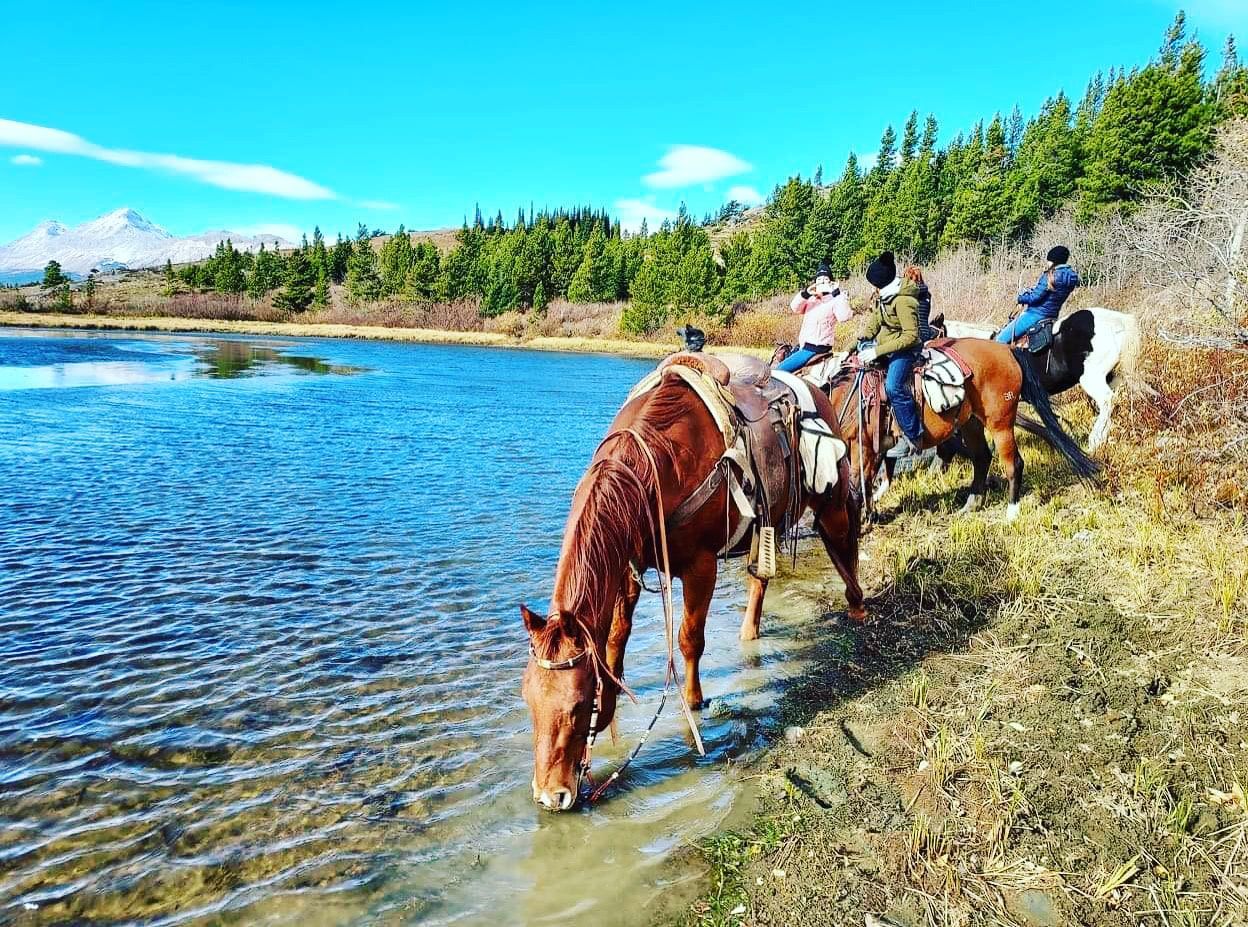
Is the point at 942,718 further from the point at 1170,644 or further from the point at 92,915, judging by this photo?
the point at 92,915

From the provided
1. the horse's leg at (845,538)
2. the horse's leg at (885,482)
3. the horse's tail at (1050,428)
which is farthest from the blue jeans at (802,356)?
the horse's leg at (845,538)

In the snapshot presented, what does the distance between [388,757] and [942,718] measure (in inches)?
137

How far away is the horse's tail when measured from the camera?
27.3 feet

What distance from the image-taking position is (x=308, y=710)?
4.81 metres

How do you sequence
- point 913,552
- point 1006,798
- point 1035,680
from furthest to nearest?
point 913,552 < point 1035,680 < point 1006,798

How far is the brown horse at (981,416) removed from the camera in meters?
7.62

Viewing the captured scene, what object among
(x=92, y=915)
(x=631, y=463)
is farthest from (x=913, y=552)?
(x=92, y=915)

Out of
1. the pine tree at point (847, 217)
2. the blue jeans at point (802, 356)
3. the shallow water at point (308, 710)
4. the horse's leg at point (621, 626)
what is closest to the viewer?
the shallow water at point (308, 710)

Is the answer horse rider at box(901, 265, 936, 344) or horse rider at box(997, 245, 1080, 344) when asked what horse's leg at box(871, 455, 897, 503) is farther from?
horse rider at box(997, 245, 1080, 344)

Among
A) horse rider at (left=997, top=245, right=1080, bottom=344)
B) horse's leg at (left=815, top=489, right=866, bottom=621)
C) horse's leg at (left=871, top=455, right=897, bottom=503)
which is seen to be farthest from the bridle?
horse rider at (left=997, top=245, right=1080, bottom=344)

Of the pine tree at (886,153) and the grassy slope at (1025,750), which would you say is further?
the pine tree at (886,153)

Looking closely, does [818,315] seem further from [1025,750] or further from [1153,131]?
[1153,131]

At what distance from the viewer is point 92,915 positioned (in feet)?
10.1

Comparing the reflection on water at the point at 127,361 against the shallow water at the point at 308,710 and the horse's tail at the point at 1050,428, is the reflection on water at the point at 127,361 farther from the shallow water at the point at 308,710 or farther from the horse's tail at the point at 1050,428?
the horse's tail at the point at 1050,428
